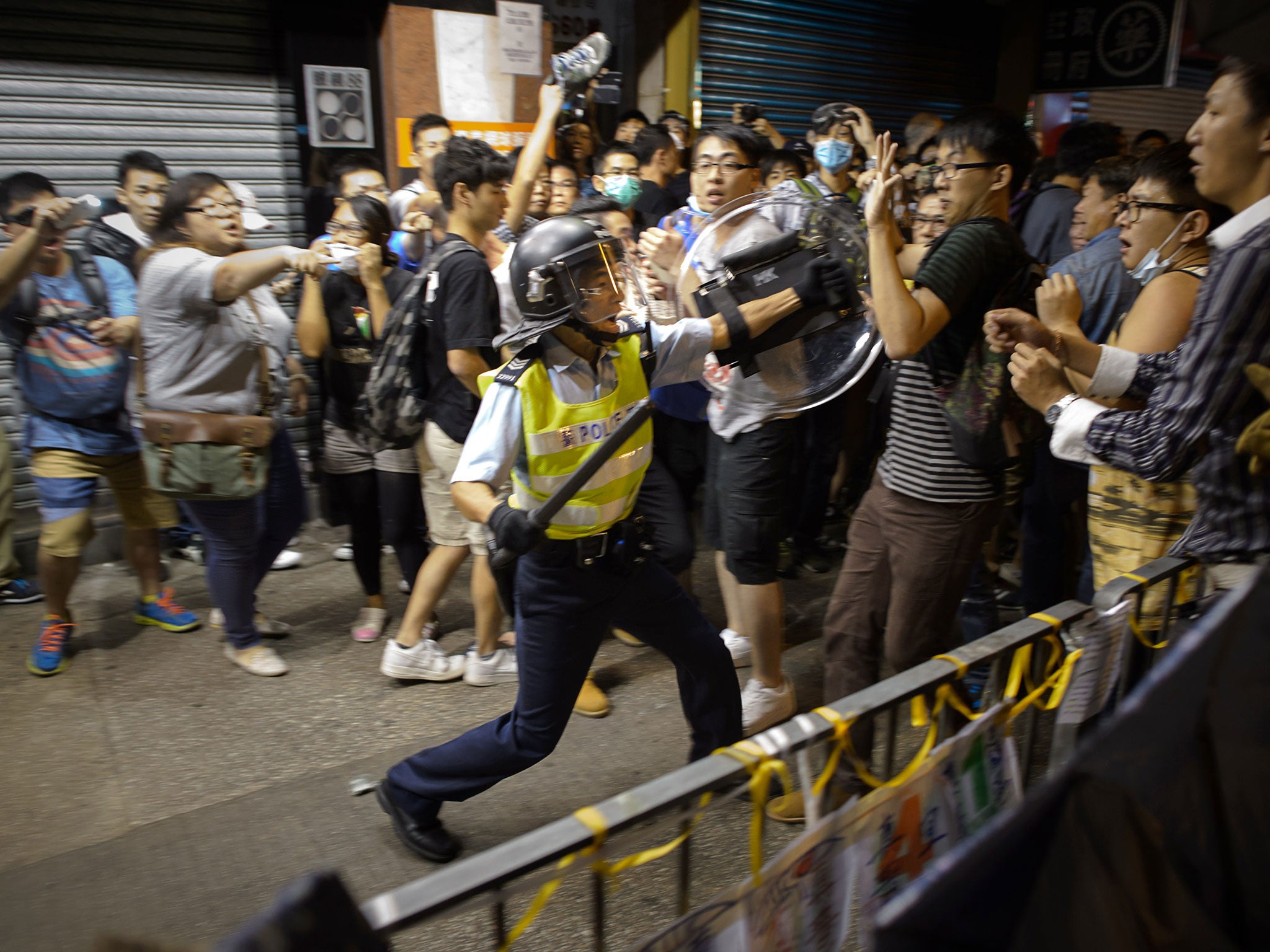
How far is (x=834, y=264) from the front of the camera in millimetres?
2811

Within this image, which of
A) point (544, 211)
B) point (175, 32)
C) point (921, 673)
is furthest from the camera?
point (175, 32)

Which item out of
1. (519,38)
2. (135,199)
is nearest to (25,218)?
(135,199)

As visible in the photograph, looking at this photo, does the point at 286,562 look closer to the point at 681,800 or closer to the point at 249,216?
the point at 249,216

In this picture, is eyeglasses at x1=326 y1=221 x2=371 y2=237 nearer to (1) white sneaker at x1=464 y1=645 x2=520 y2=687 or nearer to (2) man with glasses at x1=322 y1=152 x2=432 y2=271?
(2) man with glasses at x1=322 y1=152 x2=432 y2=271

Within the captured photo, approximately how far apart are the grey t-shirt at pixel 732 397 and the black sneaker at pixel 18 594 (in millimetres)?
3637

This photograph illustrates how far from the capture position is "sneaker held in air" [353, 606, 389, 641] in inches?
179

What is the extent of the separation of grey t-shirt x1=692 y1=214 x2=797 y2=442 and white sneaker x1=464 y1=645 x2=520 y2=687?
4.76 ft

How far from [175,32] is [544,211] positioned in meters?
2.54

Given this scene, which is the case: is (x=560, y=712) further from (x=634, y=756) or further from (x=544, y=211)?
(x=544, y=211)

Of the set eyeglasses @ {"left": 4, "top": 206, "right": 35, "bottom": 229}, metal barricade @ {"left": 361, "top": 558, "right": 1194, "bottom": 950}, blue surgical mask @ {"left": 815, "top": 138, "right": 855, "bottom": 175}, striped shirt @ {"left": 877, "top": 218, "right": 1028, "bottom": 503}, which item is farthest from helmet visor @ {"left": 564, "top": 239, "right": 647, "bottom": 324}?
blue surgical mask @ {"left": 815, "top": 138, "right": 855, "bottom": 175}

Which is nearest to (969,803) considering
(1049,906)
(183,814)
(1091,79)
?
(1049,906)

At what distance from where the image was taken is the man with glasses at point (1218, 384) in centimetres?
198

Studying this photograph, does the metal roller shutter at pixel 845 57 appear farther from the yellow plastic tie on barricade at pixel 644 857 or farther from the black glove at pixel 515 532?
the yellow plastic tie on barricade at pixel 644 857

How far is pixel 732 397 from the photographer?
11.5 feet
